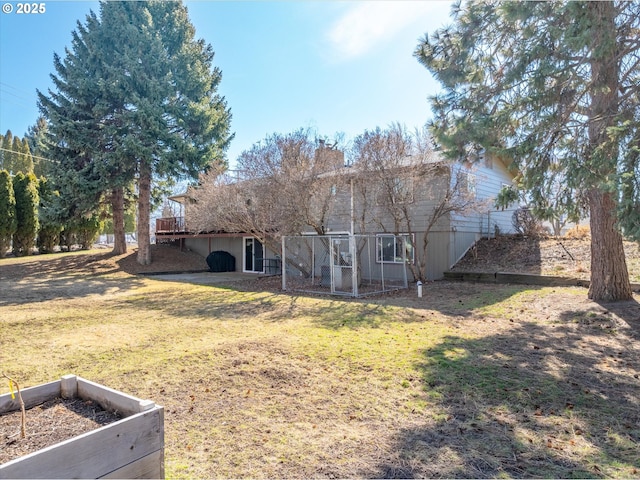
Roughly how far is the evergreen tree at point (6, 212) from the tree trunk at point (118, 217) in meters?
5.44

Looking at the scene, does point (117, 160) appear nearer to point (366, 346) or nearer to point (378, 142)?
point (378, 142)

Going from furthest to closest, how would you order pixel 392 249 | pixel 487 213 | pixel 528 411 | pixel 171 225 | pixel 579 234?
1. pixel 171 225
2. pixel 487 213
3. pixel 392 249
4. pixel 579 234
5. pixel 528 411

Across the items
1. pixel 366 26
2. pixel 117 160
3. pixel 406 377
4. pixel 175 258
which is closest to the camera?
pixel 406 377

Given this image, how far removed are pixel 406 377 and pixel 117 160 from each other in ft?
56.7

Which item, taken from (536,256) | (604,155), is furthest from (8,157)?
(604,155)

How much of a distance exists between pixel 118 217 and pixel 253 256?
7736 mm

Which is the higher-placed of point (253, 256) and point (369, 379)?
point (253, 256)

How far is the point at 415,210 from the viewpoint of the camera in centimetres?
1420

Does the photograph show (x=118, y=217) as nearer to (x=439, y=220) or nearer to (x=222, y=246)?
(x=222, y=246)

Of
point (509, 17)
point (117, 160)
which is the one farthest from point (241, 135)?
point (509, 17)

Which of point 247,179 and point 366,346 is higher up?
point 247,179

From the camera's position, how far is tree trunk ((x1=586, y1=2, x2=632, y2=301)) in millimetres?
5355

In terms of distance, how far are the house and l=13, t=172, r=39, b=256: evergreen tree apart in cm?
1093

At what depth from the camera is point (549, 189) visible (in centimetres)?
654
